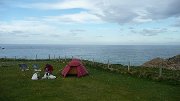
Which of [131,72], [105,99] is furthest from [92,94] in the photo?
[131,72]

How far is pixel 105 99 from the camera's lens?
1948 cm

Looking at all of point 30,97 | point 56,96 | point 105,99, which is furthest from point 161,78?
point 30,97

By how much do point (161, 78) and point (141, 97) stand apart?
875 cm

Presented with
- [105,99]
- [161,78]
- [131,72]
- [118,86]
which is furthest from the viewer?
[131,72]

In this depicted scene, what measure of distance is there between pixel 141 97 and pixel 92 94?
3722 millimetres

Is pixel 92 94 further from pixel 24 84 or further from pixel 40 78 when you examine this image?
pixel 40 78

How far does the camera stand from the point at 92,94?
69.8 feet

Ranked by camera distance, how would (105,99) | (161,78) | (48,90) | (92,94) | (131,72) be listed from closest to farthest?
1. (105,99)
2. (92,94)
3. (48,90)
4. (161,78)
5. (131,72)

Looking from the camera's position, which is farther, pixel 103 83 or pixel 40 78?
pixel 40 78

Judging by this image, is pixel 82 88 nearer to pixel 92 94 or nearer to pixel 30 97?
pixel 92 94

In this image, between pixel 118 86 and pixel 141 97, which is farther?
pixel 118 86

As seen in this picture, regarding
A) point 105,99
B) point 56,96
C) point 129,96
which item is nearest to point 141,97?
point 129,96

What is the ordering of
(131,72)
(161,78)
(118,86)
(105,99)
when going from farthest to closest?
(131,72), (161,78), (118,86), (105,99)

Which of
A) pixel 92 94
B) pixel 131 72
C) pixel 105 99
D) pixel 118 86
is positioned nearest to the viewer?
pixel 105 99
